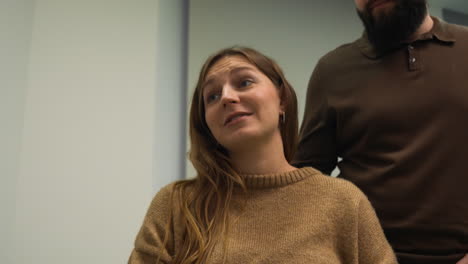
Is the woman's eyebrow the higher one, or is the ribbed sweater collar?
the woman's eyebrow

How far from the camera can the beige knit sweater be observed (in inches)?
32.1

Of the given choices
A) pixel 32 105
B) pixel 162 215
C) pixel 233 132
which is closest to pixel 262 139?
pixel 233 132

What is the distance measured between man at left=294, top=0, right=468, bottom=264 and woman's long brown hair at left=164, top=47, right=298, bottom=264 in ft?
0.64

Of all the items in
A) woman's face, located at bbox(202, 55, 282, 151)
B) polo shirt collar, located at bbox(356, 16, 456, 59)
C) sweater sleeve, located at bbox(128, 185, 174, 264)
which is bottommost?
sweater sleeve, located at bbox(128, 185, 174, 264)

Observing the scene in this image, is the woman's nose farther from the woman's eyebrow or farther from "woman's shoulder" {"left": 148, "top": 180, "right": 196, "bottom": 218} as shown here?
"woman's shoulder" {"left": 148, "top": 180, "right": 196, "bottom": 218}

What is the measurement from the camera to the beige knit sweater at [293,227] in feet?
2.68

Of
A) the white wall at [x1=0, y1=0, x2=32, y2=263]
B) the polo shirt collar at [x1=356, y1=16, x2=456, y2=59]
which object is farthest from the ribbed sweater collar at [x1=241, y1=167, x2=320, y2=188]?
the white wall at [x1=0, y1=0, x2=32, y2=263]

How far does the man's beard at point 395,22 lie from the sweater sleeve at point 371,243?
21.8 inches

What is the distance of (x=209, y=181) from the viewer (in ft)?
3.16

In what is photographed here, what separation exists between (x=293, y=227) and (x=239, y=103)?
328 mm

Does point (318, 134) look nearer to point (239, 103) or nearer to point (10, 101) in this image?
point (239, 103)

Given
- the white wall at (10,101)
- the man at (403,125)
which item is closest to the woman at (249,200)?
the man at (403,125)

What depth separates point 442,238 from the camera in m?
0.95

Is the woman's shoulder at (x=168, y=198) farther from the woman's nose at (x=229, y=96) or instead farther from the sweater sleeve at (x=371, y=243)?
the sweater sleeve at (x=371, y=243)
